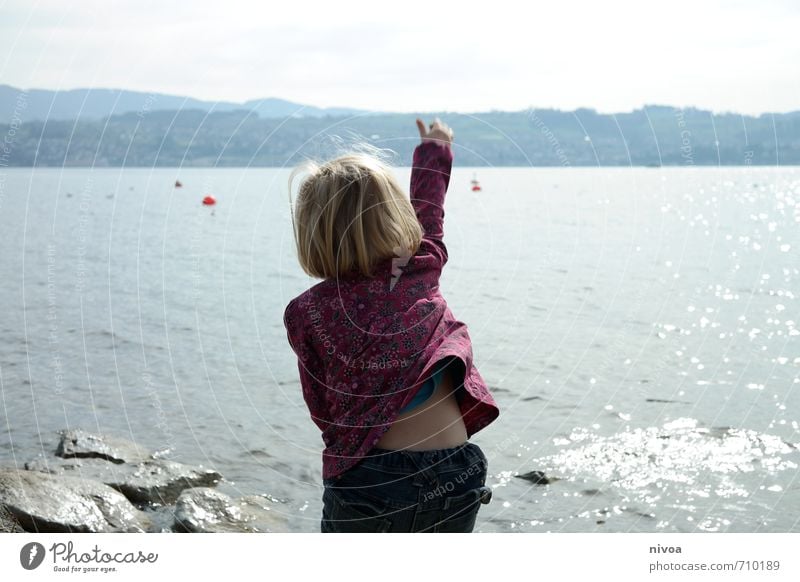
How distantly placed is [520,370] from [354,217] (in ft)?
30.1

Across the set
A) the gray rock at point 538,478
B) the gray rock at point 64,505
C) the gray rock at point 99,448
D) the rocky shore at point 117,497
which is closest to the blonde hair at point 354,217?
the rocky shore at point 117,497

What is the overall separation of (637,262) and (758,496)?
1637cm

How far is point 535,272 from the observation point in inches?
806

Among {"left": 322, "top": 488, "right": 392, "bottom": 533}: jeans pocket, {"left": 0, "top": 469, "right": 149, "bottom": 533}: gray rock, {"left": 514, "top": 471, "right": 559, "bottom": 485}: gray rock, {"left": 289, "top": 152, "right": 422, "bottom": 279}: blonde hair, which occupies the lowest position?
{"left": 514, "top": 471, "right": 559, "bottom": 485}: gray rock

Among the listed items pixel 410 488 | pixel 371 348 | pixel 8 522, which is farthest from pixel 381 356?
pixel 8 522

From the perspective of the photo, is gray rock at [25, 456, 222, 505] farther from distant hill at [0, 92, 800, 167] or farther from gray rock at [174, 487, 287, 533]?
distant hill at [0, 92, 800, 167]

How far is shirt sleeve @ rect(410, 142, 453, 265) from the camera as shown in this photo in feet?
10.4

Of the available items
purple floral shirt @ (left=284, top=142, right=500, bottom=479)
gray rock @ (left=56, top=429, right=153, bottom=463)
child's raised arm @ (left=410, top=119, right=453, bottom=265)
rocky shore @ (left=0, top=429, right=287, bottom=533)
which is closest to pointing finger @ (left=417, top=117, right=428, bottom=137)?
child's raised arm @ (left=410, top=119, right=453, bottom=265)

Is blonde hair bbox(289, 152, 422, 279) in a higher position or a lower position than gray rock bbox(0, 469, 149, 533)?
higher

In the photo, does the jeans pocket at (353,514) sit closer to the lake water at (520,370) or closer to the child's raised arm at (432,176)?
the child's raised arm at (432,176)

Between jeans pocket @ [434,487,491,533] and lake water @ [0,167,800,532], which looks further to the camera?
lake water @ [0,167,800,532]

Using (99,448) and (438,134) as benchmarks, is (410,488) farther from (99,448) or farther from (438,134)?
(99,448)

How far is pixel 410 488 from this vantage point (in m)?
2.88

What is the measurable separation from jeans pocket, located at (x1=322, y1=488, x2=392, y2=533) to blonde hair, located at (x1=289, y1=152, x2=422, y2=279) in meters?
0.73
